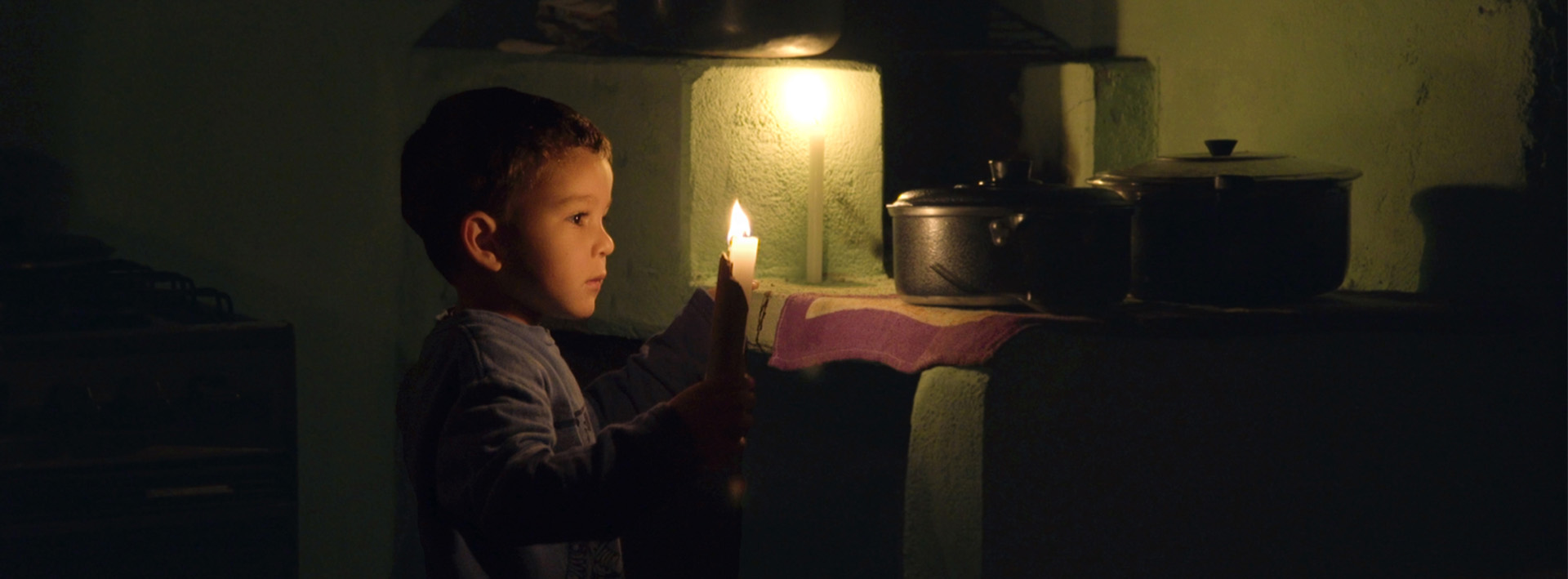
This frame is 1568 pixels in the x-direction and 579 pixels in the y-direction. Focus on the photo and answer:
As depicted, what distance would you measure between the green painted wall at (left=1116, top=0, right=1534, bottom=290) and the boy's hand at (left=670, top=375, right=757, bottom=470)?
46.5 inches

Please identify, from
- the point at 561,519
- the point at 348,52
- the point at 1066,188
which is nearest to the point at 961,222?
the point at 1066,188

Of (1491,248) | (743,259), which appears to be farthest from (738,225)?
(1491,248)

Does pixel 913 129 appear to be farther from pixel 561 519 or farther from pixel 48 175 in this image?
pixel 561 519

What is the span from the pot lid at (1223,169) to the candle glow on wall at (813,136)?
61 centimetres

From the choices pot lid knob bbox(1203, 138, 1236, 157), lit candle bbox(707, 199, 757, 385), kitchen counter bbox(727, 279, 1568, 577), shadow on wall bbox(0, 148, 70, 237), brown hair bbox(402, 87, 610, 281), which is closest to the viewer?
lit candle bbox(707, 199, 757, 385)

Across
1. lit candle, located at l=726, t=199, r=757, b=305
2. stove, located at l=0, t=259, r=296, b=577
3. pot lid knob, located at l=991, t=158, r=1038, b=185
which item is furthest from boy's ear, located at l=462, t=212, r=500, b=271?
stove, located at l=0, t=259, r=296, b=577

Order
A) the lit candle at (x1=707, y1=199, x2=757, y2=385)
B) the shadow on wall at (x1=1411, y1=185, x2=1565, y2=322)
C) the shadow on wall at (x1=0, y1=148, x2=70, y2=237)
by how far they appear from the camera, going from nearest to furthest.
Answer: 1. the lit candle at (x1=707, y1=199, x2=757, y2=385)
2. the shadow on wall at (x1=1411, y1=185, x2=1565, y2=322)
3. the shadow on wall at (x1=0, y1=148, x2=70, y2=237)

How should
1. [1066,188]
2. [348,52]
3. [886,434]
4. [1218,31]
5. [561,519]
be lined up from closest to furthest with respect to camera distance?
[561,519], [1066,188], [1218,31], [886,434], [348,52]

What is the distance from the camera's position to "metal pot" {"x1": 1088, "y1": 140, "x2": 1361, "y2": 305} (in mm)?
1641

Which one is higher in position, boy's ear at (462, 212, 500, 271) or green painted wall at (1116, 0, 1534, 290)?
green painted wall at (1116, 0, 1534, 290)

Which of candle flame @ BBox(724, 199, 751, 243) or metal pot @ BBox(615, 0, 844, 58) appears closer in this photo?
candle flame @ BBox(724, 199, 751, 243)

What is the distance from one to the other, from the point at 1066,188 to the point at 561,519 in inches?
35.1

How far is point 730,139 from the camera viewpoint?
2312 mm

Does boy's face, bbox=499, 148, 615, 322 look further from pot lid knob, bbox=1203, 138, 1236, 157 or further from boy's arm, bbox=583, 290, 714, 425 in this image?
pot lid knob, bbox=1203, 138, 1236, 157
